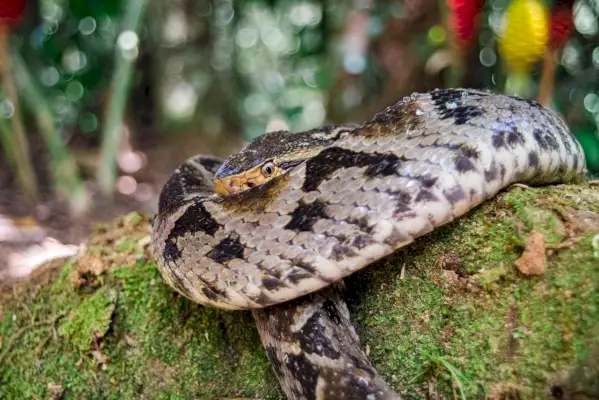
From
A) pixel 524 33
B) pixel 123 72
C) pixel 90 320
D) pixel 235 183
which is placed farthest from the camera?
pixel 123 72

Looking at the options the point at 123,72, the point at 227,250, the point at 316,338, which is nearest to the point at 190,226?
the point at 227,250

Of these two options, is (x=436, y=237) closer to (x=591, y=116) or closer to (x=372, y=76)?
(x=591, y=116)

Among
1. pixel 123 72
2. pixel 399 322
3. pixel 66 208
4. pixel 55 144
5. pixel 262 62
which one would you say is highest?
pixel 123 72

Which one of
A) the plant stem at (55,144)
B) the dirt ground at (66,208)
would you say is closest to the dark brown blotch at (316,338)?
the dirt ground at (66,208)

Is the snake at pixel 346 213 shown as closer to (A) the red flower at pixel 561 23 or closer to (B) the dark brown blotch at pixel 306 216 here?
(B) the dark brown blotch at pixel 306 216

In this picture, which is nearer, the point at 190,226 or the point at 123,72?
the point at 190,226

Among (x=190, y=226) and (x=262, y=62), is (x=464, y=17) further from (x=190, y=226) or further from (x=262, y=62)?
(x=262, y=62)

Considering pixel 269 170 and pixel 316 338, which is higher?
pixel 269 170
